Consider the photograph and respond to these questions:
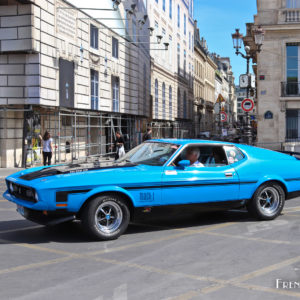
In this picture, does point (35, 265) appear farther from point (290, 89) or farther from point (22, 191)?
point (290, 89)

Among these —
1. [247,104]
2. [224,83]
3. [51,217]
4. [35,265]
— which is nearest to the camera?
[35,265]

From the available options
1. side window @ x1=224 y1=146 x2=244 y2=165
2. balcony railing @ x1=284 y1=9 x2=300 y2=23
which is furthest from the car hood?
balcony railing @ x1=284 y1=9 x2=300 y2=23

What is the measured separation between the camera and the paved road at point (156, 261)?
4.51 metres

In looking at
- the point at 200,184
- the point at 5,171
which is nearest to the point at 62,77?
the point at 5,171

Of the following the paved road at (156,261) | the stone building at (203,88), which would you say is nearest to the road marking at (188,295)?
the paved road at (156,261)

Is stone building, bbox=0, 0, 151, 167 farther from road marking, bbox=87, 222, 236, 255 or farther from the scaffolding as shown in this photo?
road marking, bbox=87, 222, 236, 255

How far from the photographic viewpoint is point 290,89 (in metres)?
30.0

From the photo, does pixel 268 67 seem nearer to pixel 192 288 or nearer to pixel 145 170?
pixel 145 170

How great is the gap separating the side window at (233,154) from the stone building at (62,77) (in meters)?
13.5

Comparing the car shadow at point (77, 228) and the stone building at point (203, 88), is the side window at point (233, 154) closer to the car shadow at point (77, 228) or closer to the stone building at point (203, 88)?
the car shadow at point (77, 228)

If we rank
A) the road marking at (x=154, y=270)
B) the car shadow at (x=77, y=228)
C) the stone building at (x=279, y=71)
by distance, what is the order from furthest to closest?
the stone building at (x=279, y=71)
the car shadow at (x=77, y=228)
the road marking at (x=154, y=270)

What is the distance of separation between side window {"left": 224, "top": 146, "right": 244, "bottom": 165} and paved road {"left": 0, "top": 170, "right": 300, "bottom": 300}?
3.34 ft

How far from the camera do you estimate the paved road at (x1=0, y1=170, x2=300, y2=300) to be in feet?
14.8

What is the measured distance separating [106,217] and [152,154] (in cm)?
138
